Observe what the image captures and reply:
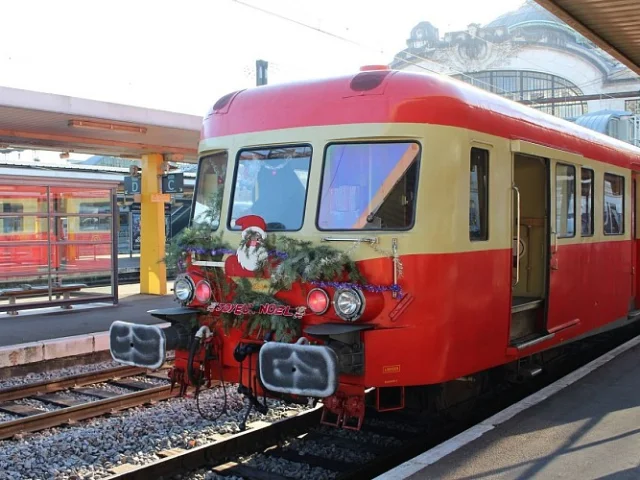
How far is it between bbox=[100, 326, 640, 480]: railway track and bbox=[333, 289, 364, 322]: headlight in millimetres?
1280

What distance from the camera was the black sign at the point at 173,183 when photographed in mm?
15812

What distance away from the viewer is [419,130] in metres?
5.46

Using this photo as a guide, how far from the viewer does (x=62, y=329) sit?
11.5 m

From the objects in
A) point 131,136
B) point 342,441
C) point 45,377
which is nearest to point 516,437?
point 342,441

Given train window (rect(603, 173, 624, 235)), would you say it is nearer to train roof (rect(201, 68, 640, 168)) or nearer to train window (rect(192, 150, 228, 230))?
train roof (rect(201, 68, 640, 168))

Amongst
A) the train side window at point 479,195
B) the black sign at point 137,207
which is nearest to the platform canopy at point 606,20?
the train side window at point 479,195

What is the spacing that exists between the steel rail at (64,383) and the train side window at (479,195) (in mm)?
5561

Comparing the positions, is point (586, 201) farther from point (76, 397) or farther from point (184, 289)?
point (76, 397)

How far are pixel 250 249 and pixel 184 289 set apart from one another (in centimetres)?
80

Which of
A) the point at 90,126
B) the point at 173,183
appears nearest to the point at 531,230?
the point at 90,126

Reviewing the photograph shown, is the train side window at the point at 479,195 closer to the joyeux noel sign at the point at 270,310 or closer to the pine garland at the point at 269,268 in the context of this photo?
the pine garland at the point at 269,268

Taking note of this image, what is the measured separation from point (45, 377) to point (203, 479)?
4.82 metres

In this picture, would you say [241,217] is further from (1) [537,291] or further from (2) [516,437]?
(1) [537,291]

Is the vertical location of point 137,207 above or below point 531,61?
below
